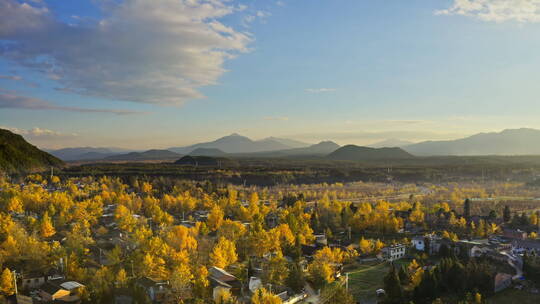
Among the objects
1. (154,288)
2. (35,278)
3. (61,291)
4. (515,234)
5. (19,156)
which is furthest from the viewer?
(19,156)

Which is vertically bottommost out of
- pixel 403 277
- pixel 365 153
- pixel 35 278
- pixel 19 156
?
pixel 403 277

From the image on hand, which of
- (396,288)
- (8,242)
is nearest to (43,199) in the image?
(8,242)

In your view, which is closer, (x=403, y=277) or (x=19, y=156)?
(x=403, y=277)

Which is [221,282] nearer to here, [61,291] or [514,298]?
[61,291]

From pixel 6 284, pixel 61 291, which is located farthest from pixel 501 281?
pixel 6 284

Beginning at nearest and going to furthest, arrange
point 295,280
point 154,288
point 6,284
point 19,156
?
point 6,284
point 154,288
point 295,280
point 19,156

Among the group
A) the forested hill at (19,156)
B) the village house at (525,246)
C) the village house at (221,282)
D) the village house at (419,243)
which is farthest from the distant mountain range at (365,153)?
the village house at (221,282)

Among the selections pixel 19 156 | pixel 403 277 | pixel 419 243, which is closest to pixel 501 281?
pixel 403 277

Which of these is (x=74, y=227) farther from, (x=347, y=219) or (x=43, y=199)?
(x=347, y=219)

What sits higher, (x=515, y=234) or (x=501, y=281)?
(x=515, y=234)
